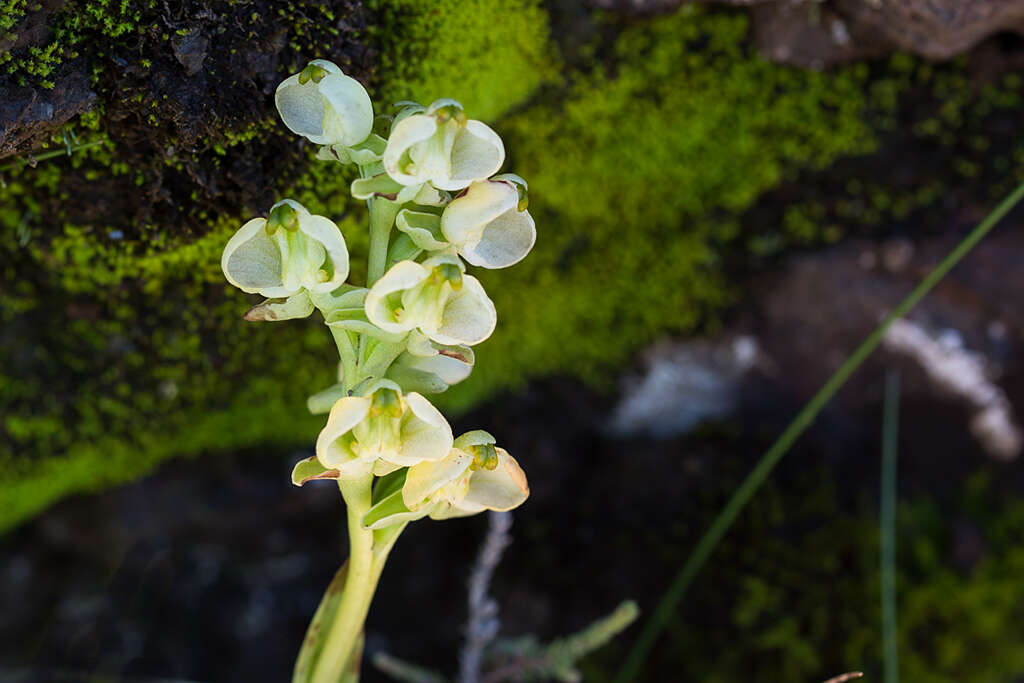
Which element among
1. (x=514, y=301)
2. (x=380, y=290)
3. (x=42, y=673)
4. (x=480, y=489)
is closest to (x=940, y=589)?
(x=514, y=301)

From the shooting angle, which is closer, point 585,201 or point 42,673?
point 585,201

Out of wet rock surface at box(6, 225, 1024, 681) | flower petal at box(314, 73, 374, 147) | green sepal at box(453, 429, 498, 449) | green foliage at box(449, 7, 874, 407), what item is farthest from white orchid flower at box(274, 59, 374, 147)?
wet rock surface at box(6, 225, 1024, 681)

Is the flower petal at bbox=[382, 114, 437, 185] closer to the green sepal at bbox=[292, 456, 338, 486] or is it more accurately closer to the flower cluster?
the flower cluster

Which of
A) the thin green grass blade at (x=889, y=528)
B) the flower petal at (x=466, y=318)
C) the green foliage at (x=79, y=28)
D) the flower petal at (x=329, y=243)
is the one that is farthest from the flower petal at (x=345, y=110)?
the thin green grass blade at (x=889, y=528)

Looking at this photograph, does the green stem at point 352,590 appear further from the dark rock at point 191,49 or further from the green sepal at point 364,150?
the dark rock at point 191,49

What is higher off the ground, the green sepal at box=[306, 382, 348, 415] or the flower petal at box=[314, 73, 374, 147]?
the flower petal at box=[314, 73, 374, 147]

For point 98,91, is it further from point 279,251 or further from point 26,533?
point 26,533

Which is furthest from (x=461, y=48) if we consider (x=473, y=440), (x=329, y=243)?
(x=473, y=440)
